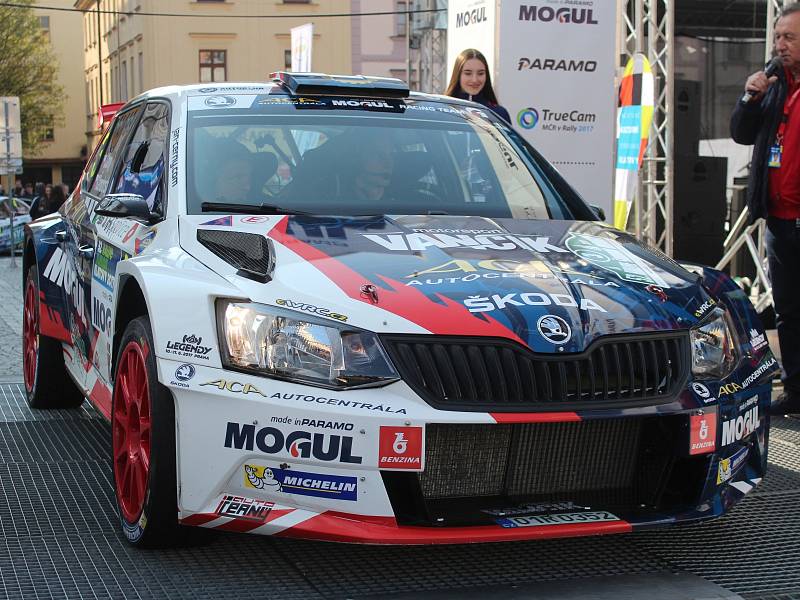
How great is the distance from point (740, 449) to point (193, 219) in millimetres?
1971

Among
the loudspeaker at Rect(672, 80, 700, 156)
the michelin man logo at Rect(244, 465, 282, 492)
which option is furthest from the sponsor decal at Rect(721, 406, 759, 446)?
the loudspeaker at Rect(672, 80, 700, 156)

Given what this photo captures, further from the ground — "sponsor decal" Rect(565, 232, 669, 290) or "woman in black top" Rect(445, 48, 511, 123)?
"woman in black top" Rect(445, 48, 511, 123)

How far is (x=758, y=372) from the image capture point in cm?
401

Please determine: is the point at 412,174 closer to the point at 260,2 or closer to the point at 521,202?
the point at 521,202

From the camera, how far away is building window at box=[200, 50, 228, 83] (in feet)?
154

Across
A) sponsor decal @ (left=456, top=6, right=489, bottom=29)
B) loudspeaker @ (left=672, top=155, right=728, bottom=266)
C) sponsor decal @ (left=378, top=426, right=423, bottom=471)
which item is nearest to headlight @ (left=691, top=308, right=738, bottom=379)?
sponsor decal @ (left=378, top=426, right=423, bottom=471)

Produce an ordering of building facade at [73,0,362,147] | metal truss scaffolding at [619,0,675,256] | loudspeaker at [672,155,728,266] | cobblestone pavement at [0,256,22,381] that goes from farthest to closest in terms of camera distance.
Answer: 1. building facade at [73,0,362,147]
2. loudspeaker at [672,155,728,266]
3. metal truss scaffolding at [619,0,675,256]
4. cobblestone pavement at [0,256,22,381]

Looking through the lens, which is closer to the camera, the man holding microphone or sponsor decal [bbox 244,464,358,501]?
sponsor decal [bbox 244,464,358,501]

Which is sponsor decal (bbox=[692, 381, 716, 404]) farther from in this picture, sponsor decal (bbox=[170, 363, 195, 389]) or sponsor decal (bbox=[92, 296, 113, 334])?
sponsor decal (bbox=[92, 296, 113, 334])

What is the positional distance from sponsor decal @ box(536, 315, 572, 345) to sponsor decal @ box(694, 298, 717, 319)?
53 cm

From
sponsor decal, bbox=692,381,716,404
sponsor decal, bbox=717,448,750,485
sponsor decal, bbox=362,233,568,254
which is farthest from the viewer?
sponsor decal, bbox=362,233,568,254

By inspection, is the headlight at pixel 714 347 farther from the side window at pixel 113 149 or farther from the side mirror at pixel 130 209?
the side window at pixel 113 149

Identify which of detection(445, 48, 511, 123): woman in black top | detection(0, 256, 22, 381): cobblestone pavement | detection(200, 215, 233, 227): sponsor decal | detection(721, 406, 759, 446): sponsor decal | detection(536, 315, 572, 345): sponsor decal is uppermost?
detection(445, 48, 511, 123): woman in black top

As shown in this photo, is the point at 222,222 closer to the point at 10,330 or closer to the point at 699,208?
the point at 10,330
